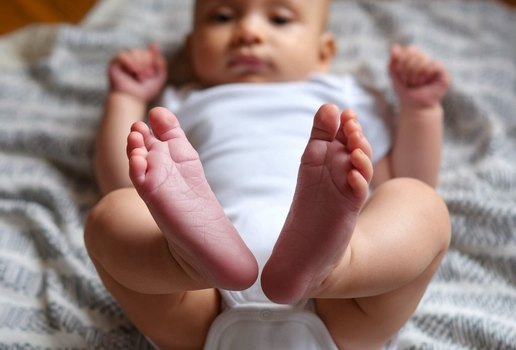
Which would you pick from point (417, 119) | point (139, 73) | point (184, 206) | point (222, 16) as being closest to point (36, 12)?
point (139, 73)

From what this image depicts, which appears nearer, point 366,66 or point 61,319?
point 61,319

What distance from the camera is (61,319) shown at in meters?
1.01

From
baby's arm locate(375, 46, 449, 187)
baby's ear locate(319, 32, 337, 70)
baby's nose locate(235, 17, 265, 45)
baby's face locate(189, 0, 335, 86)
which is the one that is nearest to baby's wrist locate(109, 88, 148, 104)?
baby's face locate(189, 0, 335, 86)

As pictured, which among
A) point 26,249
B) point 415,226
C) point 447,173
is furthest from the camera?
point 447,173

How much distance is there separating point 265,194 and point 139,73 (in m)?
0.42

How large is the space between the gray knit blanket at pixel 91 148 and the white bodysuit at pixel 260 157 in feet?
0.53

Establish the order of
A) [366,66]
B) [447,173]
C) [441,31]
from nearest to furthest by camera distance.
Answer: [447,173], [366,66], [441,31]

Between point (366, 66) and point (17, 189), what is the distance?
722 mm

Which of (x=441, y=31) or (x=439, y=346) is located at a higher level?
(x=441, y=31)

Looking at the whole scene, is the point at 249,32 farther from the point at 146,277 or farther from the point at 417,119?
the point at 146,277

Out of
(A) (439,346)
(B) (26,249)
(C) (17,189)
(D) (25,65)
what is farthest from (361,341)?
(D) (25,65)

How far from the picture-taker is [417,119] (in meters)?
1.18

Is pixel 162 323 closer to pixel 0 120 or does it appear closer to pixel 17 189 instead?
pixel 17 189

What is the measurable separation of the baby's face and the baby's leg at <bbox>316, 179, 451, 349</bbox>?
0.36 m
